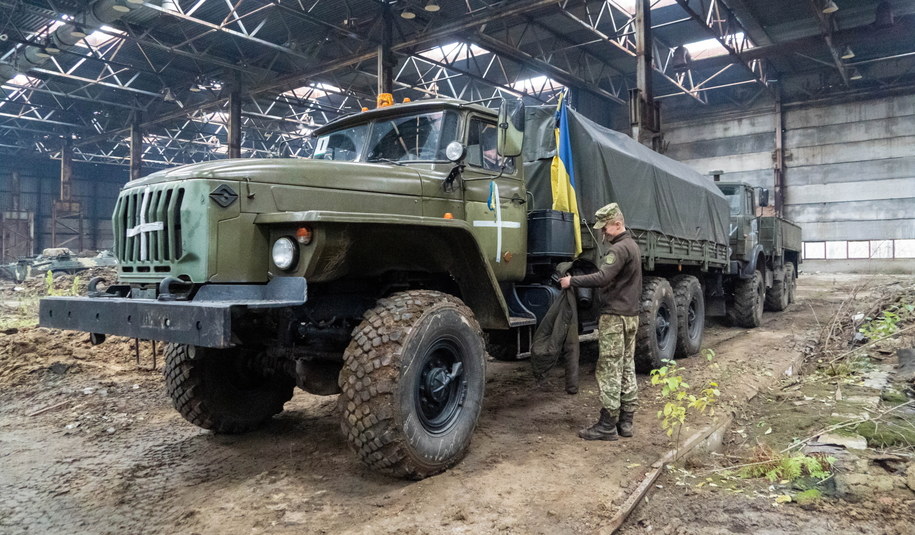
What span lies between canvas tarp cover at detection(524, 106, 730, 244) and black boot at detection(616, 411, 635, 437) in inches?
79.0

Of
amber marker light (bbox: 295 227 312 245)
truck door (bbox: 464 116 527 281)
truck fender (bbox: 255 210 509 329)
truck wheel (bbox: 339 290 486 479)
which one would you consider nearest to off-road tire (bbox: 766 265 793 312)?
truck door (bbox: 464 116 527 281)

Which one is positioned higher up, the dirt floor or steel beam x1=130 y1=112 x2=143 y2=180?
steel beam x1=130 y1=112 x2=143 y2=180

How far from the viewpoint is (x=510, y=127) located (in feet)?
14.5

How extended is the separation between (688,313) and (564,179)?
3243 mm

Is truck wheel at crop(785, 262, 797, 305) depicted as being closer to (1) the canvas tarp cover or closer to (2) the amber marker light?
(1) the canvas tarp cover

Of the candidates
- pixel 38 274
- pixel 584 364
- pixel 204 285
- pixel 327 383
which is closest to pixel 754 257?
pixel 584 364

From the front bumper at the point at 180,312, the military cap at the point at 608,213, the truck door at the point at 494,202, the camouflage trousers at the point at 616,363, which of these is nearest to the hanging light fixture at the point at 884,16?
the truck door at the point at 494,202

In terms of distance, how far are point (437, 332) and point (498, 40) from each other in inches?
515

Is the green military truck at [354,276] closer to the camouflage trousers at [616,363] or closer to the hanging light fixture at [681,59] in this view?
the camouflage trousers at [616,363]

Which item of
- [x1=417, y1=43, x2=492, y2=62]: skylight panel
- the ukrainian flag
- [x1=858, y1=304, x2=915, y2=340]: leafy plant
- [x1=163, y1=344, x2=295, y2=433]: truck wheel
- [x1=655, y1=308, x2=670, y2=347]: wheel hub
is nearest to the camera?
[x1=163, y1=344, x2=295, y2=433]: truck wheel

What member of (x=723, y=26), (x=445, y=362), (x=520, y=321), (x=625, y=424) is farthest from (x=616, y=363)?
(x=723, y=26)

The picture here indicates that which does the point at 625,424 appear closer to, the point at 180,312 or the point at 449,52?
the point at 180,312

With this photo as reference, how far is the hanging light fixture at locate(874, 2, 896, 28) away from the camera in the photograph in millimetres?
15195

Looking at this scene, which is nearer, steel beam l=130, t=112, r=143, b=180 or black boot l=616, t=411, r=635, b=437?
black boot l=616, t=411, r=635, b=437
